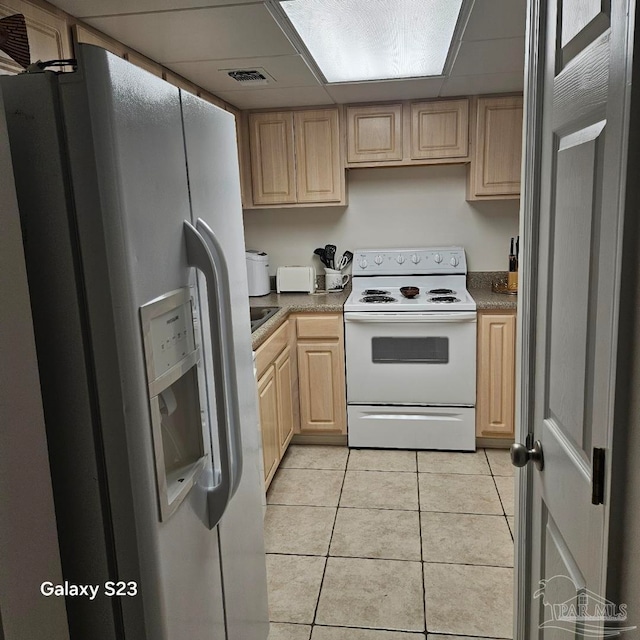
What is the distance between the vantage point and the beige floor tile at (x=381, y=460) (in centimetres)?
329

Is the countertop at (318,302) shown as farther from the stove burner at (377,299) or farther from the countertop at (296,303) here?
the stove burner at (377,299)

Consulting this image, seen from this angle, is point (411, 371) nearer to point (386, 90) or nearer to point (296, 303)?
point (296, 303)

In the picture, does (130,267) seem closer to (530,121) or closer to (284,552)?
(530,121)

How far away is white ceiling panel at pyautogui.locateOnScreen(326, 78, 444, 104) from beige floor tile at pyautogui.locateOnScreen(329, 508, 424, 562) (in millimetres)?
2232

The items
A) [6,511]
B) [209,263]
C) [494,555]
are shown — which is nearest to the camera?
[6,511]

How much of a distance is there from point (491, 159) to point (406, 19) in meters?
1.58

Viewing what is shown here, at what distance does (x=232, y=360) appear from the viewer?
4.34 ft

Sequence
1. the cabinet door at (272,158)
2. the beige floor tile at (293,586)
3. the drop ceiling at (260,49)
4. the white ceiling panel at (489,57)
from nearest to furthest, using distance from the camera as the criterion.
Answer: the drop ceiling at (260,49)
the beige floor tile at (293,586)
the white ceiling panel at (489,57)
the cabinet door at (272,158)

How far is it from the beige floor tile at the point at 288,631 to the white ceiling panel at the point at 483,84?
2.65 meters

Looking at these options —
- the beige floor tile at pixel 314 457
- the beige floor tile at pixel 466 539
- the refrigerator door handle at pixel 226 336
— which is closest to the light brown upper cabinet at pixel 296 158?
the beige floor tile at pixel 314 457

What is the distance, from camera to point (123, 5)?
1.77m

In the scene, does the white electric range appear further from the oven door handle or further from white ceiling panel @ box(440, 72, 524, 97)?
white ceiling panel @ box(440, 72, 524, 97)

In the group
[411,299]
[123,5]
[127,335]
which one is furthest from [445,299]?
[127,335]

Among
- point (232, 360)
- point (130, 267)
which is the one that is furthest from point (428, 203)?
point (130, 267)
